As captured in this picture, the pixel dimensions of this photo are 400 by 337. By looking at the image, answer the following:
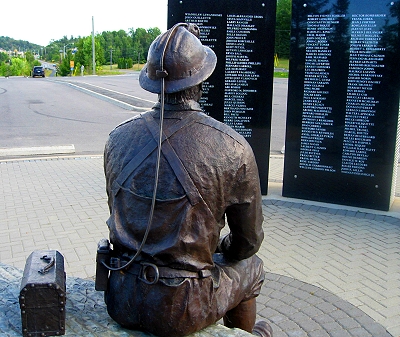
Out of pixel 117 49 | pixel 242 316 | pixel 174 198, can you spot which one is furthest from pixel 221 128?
pixel 117 49

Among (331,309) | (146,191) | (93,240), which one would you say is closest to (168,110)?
(146,191)

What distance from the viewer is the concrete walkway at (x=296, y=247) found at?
4.17 meters

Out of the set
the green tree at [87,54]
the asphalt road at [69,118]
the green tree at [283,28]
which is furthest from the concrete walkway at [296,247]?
the green tree at [87,54]

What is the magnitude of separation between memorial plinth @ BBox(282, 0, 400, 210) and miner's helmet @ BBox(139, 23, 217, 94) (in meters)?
4.79

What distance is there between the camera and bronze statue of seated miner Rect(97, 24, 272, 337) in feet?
7.76

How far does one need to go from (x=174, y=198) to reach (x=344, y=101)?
513 cm

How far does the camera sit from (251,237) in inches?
103

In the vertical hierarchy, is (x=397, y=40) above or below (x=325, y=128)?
above

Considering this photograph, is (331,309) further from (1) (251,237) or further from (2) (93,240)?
(2) (93,240)

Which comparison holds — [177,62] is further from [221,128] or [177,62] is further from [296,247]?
[296,247]

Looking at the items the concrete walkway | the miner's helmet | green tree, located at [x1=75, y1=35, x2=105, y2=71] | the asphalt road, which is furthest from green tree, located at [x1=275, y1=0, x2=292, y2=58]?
the miner's helmet

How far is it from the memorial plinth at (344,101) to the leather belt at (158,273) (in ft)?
16.6

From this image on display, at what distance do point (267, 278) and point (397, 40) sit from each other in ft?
12.3

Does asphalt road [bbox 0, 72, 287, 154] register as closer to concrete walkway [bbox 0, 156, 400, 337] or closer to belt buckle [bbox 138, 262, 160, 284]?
concrete walkway [bbox 0, 156, 400, 337]
